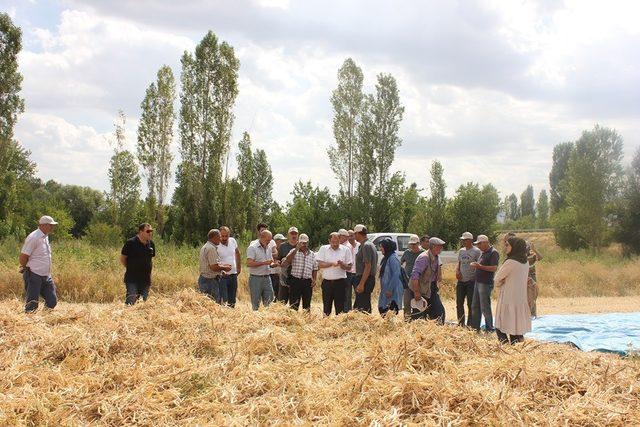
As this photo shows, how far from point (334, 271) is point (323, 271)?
0.18m

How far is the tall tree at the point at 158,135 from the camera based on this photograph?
3462 cm

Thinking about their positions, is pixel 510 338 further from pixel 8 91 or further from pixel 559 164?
pixel 559 164

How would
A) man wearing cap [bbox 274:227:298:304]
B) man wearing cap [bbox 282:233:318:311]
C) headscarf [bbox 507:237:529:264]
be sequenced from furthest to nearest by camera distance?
man wearing cap [bbox 274:227:298:304], man wearing cap [bbox 282:233:318:311], headscarf [bbox 507:237:529:264]

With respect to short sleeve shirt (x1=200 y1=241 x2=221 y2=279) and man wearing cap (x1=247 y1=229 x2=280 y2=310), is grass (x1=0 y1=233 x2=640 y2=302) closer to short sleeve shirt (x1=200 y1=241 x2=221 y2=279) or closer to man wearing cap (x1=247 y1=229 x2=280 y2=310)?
man wearing cap (x1=247 y1=229 x2=280 y2=310)

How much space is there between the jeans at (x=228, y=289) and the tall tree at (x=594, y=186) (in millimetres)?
34630

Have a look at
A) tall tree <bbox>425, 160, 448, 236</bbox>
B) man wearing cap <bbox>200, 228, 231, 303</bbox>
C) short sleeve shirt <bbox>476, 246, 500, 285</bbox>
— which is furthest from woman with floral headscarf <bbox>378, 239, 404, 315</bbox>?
tall tree <bbox>425, 160, 448, 236</bbox>

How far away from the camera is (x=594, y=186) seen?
133 feet

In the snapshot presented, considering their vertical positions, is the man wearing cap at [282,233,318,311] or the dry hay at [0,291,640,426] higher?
the man wearing cap at [282,233,318,311]

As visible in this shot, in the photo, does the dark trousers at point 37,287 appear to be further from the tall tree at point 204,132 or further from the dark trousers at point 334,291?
the tall tree at point 204,132

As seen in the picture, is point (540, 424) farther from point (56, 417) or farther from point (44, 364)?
point (44, 364)

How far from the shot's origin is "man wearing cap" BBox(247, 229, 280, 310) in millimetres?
9508

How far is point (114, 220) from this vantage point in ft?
117

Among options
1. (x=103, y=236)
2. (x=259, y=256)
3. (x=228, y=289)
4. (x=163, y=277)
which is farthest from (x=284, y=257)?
(x=103, y=236)

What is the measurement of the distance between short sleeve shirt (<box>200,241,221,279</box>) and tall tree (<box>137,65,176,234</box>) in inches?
1015
